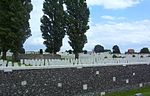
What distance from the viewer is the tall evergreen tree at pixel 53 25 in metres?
44.2

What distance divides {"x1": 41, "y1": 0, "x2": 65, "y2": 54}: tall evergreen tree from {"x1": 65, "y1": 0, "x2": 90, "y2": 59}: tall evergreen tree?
82 centimetres

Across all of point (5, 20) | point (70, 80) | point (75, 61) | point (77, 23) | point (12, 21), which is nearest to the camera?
point (70, 80)

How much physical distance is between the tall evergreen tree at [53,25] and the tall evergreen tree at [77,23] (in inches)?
32.3

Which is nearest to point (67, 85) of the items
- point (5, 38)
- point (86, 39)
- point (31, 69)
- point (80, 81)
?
point (80, 81)

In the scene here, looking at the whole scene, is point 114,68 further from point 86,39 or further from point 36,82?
point 86,39

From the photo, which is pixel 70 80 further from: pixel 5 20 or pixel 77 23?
pixel 77 23

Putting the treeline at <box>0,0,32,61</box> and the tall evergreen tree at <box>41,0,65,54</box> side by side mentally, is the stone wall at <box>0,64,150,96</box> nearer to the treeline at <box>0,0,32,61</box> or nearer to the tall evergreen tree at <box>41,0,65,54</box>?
the treeline at <box>0,0,32,61</box>

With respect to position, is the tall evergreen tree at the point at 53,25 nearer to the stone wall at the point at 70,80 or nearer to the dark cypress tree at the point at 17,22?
the dark cypress tree at the point at 17,22

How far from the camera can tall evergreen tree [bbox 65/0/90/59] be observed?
43.8 metres

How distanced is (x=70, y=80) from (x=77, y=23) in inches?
828

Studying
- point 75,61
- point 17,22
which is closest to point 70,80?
point 75,61

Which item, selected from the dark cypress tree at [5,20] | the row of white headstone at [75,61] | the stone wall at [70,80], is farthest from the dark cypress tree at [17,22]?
the stone wall at [70,80]

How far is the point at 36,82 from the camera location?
20.9 metres

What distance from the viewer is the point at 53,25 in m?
44.5
